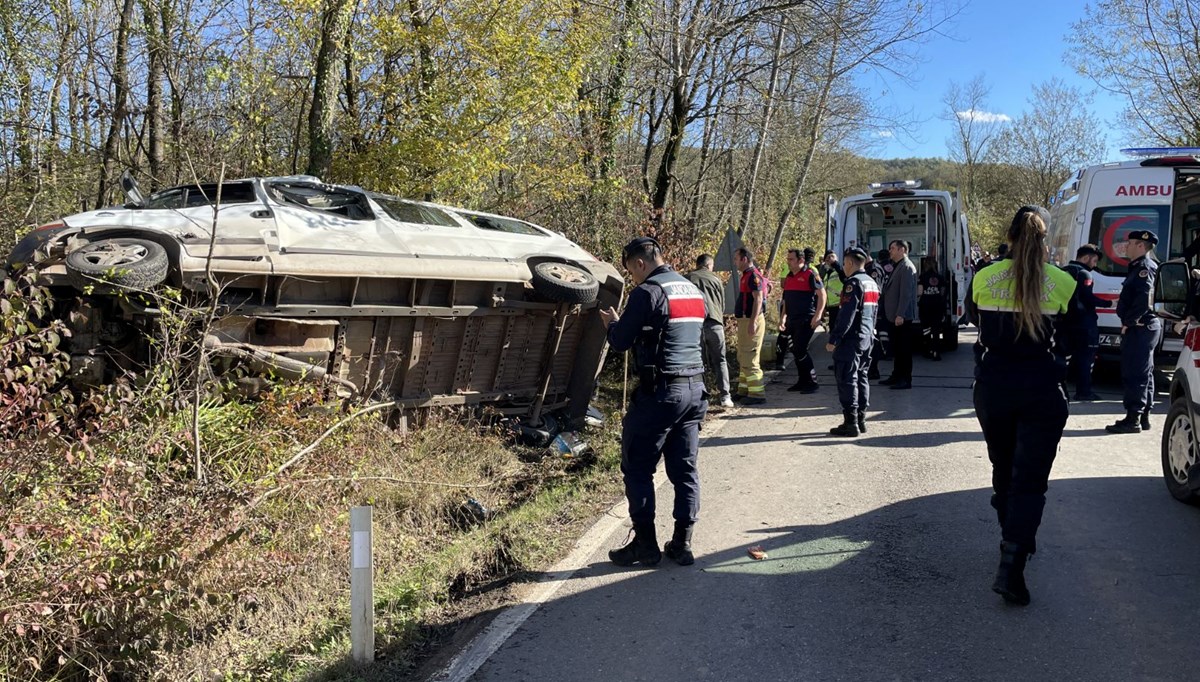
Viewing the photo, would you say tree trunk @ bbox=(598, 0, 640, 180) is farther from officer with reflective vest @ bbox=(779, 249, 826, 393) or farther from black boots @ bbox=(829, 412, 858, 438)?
black boots @ bbox=(829, 412, 858, 438)

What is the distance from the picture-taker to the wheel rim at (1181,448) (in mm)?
5488

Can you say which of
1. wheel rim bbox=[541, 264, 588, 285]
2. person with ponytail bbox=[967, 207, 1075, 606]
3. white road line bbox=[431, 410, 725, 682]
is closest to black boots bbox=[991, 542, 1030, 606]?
person with ponytail bbox=[967, 207, 1075, 606]

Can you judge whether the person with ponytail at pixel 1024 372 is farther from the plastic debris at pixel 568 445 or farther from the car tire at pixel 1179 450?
the plastic debris at pixel 568 445

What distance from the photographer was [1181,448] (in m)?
5.65

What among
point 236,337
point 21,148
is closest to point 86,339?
point 236,337

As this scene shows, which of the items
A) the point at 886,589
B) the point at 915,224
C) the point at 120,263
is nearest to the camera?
the point at 886,589

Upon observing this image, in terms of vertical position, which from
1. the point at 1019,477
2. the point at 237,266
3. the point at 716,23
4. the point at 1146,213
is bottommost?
the point at 1019,477

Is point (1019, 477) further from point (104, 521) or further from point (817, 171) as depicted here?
point (817, 171)

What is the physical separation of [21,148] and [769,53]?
1207cm

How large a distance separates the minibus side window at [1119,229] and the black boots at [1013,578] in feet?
24.4

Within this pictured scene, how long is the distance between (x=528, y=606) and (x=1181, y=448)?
4.46 metres

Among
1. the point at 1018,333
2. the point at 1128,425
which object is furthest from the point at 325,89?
the point at 1128,425

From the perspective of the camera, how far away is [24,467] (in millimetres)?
3717

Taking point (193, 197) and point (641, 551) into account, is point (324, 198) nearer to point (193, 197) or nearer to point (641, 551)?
point (193, 197)
